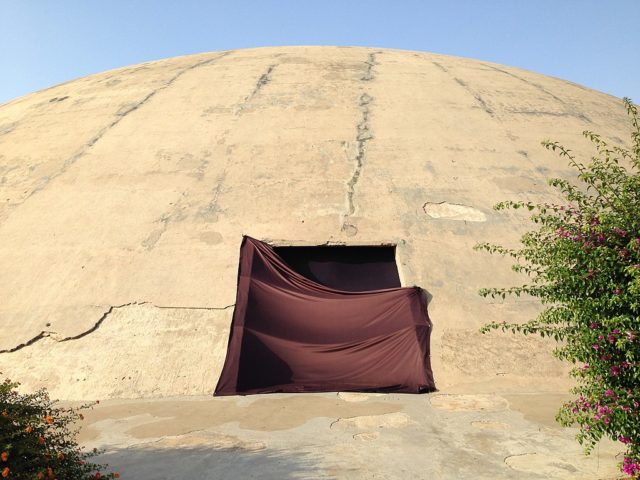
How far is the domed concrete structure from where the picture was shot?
6.00 meters

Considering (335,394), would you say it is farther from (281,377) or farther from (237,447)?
(237,447)

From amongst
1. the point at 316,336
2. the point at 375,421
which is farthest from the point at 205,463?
the point at 316,336

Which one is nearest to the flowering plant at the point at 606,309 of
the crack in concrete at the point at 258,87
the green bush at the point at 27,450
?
the green bush at the point at 27,450

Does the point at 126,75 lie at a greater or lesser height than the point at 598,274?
greater

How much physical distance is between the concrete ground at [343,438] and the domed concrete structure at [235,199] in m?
0.20

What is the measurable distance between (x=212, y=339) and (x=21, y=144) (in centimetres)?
558

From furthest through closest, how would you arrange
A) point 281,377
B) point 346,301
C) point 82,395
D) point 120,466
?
1. point 346,301
2. point 281,377
3. point 82,395
4. point 120,466

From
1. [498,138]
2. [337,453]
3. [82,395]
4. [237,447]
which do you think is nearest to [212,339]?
[82,395]

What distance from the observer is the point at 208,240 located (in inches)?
273

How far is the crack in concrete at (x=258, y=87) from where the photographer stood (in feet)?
29.8

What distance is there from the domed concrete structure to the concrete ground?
0.66ft

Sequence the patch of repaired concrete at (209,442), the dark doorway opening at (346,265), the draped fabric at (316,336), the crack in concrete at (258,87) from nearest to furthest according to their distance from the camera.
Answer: the patch of repaired concrete at (209,442), the draped fabric at (316,336), the dark doorway opening at (346,265), the crack in concrete at (258,87)

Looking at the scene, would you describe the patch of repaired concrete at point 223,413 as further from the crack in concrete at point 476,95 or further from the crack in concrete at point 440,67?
the crack in concrete at point 440,67

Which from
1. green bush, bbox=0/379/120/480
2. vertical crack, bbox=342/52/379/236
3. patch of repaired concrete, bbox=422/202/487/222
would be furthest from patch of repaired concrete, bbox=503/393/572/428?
green bush, bbox=0/379/120/480
